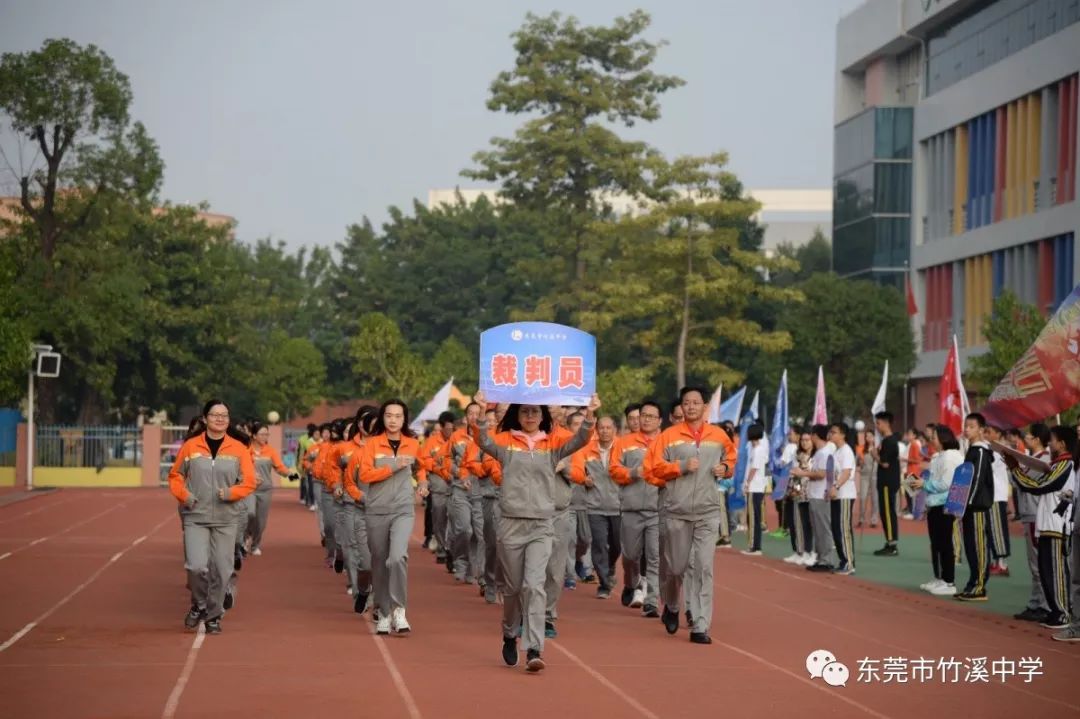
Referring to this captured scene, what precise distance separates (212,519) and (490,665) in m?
3.22

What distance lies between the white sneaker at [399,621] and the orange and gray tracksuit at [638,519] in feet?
10.4

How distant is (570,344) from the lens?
13305 millimetres

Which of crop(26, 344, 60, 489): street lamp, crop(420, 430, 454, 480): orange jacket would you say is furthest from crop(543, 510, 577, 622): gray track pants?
crop(26, 344, 60, 489): street lamp

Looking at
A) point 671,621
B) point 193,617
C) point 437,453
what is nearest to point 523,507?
point 671,621

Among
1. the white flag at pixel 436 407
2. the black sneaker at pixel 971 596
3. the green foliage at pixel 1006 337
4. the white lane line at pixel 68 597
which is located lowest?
the white lane line at pixel 68 597

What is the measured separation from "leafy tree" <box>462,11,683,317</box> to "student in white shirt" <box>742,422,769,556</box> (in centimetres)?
3161

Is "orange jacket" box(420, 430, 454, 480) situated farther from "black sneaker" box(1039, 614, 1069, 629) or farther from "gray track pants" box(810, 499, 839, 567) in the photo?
"black sneaker" box(1039, 614, 1069, 629)

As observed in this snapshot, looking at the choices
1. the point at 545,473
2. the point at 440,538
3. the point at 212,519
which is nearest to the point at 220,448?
the point at 212,519

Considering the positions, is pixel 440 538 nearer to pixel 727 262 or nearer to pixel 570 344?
pixel 570 344

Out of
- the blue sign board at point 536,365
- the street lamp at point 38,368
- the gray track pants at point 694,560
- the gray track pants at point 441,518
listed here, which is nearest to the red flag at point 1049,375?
the gray track pants at point 694,560

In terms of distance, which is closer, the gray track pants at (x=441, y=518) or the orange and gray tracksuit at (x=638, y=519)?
the orange and gray tracksuit at (x=638, y=519)

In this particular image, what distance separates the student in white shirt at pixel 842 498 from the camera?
22203 mm

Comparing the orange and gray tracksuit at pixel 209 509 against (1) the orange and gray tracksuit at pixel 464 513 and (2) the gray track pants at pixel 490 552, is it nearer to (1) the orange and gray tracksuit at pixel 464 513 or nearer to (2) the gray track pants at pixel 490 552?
(2) the gray track pants at pixel 490 552

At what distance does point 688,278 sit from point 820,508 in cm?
3126
